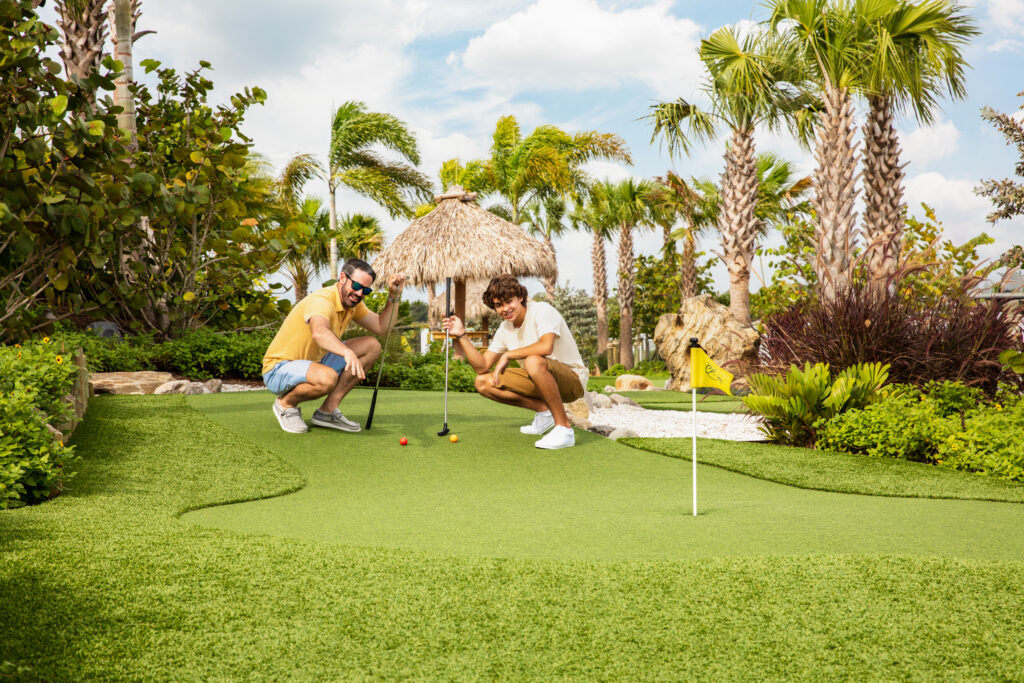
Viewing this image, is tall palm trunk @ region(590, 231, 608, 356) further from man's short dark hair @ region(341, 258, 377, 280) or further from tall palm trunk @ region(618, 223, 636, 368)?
man's short dark hair @ region(341, 258, 377, 280)

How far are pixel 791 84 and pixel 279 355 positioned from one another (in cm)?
1526

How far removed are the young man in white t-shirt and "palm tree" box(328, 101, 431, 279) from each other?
17924 mm

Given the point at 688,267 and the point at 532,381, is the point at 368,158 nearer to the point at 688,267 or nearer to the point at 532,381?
the point at 688,267

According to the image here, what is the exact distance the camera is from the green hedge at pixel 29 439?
4289 mm

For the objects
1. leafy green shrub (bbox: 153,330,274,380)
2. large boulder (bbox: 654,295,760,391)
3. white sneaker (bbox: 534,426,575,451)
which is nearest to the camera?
white sneaker (bbox: 534,426,575,451)

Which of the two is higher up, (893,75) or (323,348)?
(893,75)

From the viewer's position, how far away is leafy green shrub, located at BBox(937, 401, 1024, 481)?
20.5ft

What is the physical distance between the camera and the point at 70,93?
7180mm

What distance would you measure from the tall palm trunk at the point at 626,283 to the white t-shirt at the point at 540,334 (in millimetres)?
22813

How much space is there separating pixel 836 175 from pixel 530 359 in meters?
9.73

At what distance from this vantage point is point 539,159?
981 inches

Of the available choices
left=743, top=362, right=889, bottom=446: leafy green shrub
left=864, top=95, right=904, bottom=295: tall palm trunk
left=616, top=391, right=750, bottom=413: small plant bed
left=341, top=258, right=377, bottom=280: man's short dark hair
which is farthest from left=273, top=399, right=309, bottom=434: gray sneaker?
left=864, top=95, right=904, bottom=295: tall palm trunk

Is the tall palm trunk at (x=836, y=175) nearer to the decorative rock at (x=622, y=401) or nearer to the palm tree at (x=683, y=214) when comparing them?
the decorative rock at (x=622, y=401)

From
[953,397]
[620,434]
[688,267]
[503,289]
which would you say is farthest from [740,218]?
[503,289]
